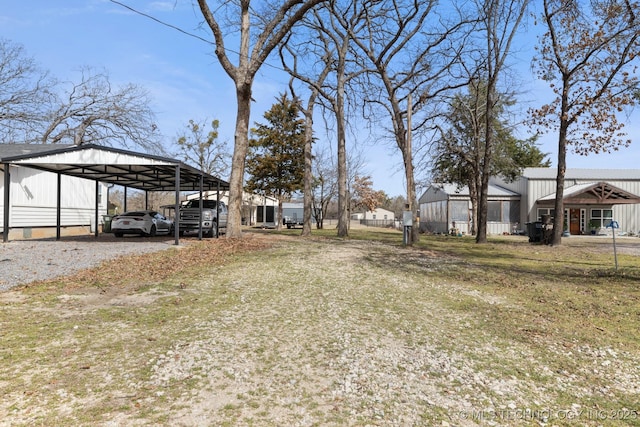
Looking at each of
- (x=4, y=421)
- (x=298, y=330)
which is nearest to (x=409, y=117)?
(x=298, y=330)

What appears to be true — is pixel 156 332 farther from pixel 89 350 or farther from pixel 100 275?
pixel 100 275

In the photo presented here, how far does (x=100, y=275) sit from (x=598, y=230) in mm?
34082

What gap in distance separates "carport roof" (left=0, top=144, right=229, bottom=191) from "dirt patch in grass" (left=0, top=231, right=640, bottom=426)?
21.0 feet

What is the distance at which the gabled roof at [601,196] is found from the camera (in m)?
26.5

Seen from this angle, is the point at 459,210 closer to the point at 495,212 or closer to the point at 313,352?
the point at 495,212

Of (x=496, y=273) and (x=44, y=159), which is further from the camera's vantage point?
(x=44, y=159)

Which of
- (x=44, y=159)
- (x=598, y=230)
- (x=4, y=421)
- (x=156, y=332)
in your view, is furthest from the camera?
(x=598, y=230)

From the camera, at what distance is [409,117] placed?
55.4 ft

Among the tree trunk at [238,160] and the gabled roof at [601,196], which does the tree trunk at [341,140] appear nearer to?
the tree trunk at [238,160]

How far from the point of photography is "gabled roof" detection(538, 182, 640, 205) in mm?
26531

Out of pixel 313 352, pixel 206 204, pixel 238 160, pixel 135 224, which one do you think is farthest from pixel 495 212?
pixel 313 352

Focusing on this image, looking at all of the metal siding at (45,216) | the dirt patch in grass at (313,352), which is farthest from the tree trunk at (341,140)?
the metal siding at (45,216)

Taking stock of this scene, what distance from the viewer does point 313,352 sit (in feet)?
13.5

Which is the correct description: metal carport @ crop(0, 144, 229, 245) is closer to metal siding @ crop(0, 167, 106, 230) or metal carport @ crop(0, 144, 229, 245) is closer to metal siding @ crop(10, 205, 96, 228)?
metal siding @ crop(0, 167, 106, 230)
